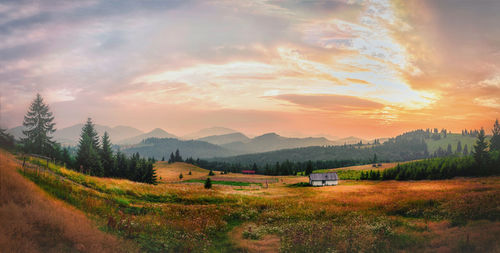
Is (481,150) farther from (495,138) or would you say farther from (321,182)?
(321,182)

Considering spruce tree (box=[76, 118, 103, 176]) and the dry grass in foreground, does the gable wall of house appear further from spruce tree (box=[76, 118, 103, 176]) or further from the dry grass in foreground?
the dry grass in foreground

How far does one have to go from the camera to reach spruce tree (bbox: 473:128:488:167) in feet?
45.4


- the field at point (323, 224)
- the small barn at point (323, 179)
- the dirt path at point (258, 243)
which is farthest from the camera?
the small barn at point (323, 179)

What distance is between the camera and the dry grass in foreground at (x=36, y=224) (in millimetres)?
6496

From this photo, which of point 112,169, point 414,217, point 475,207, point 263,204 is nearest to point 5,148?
point 263,204

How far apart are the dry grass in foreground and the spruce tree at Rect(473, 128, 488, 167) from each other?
19.9m

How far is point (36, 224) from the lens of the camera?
694cm

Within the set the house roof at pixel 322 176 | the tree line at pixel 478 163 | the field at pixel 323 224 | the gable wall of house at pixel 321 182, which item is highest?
the tree line at pixel 478 163

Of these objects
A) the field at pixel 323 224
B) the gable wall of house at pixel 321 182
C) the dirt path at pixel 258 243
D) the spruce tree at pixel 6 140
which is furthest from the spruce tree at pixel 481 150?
the gable wall of house at pixel 321 182

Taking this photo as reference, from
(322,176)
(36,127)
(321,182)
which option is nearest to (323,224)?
(36,127)

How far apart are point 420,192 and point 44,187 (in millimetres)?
19494

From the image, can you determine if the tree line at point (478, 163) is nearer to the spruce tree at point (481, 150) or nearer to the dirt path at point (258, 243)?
the spruce tree at point (481, 150)

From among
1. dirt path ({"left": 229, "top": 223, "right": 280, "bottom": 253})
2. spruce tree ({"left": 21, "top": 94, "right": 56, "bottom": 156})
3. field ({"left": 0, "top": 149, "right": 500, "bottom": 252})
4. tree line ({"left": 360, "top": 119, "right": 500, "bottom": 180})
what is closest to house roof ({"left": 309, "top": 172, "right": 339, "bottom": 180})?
tree line ({"left": 360, "top": 119, "right": 500, "bottom": 180})

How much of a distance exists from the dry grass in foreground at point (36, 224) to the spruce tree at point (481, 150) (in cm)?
1993
